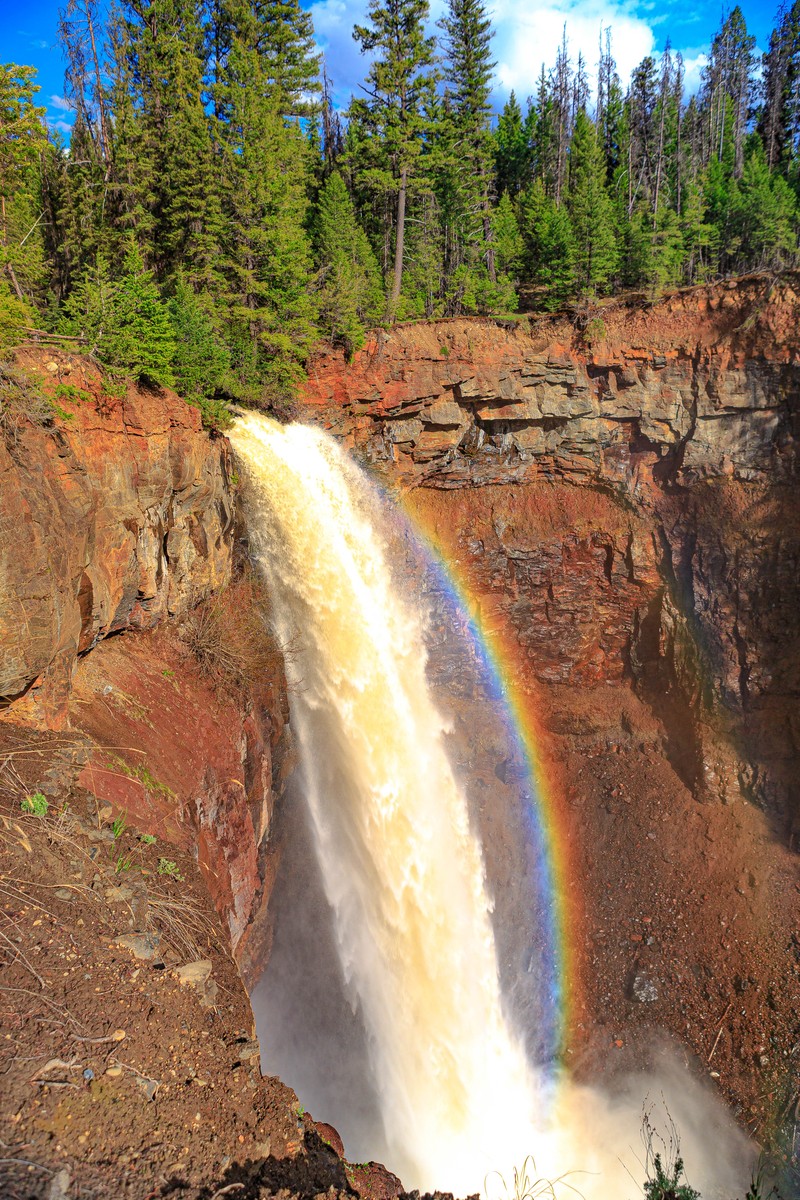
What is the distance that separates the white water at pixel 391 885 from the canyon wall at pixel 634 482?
4.94m

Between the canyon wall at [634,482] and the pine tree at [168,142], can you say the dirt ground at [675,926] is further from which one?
the pine tree at [168,142]

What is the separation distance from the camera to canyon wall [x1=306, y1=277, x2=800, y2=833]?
64.0 feet

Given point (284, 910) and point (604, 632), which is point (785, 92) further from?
point (284, 910)

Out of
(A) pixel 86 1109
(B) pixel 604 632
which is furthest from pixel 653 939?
(A) pixel 86 1109

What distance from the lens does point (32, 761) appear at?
714 cm

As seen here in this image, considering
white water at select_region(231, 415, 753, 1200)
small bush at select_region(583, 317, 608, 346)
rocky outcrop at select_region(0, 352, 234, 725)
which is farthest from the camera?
small bush at select_region(583, 317, 608, 346)

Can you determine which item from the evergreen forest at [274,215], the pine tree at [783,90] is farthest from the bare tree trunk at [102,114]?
the pine tree at [783,90]

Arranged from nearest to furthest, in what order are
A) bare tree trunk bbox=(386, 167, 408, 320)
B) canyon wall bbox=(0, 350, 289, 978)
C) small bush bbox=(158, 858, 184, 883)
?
small bush bbox=(158, 858, 184, 883)
canyon wall bbox=(0, 350, 289, 978)
bare tree trunk bbox=(386, 167, 408, 320)

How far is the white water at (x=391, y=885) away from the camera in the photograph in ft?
46.1

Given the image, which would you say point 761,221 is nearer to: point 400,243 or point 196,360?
point 400,243

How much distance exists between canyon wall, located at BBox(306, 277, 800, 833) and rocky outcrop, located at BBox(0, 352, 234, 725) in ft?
25.1

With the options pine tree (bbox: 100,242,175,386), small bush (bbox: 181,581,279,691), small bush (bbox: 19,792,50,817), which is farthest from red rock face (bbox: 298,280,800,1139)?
small bush (bbox: 19,792,50,817)

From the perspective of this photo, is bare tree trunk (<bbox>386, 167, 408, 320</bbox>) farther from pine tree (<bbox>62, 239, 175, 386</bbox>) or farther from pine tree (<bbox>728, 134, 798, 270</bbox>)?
pine tree (<bbox>728, 134, 798, 270</bbox>)

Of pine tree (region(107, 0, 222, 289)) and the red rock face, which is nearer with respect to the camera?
the red rock face
